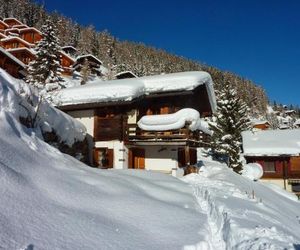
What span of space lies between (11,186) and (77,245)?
208 cm

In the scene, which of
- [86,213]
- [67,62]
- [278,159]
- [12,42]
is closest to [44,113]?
[86,213]

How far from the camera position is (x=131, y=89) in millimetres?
22734

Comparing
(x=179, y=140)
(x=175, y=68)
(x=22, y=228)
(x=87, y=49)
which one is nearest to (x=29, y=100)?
(x=22, y=228)

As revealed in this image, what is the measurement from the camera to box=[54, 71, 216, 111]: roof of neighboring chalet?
75.4ft

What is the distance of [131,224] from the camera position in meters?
7.43

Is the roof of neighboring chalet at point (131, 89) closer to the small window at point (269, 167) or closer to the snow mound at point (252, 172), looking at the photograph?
the snow mound at point (252, 172)

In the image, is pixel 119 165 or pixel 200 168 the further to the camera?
pixel 200 168

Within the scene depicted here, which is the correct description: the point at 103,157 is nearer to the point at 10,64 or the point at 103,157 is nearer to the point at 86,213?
the point at 86,213

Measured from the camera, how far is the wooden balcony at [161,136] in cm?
2167

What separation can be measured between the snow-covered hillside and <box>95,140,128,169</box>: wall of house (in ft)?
37.5

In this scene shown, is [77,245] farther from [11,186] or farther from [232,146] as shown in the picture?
[232,146]

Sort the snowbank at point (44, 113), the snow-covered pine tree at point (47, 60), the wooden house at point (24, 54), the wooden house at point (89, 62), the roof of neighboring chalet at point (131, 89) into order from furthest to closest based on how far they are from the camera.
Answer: the wooden house at point (89, 62)
the wooden house at point (24, 54)
the snow-covered pine tree at point (47, 60)
the roof of neighboring chalet at point (131, 89)
the snowbank at point (44, 113)

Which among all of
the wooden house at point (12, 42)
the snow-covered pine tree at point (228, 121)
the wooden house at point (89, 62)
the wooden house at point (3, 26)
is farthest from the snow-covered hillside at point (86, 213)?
the wooden house at point (3, 26)

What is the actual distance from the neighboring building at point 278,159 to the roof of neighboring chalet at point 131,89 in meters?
15.3
